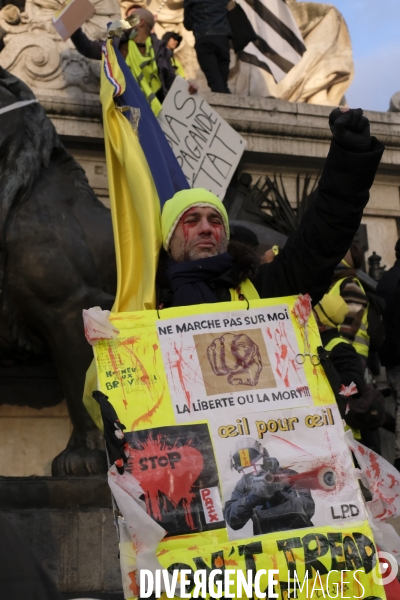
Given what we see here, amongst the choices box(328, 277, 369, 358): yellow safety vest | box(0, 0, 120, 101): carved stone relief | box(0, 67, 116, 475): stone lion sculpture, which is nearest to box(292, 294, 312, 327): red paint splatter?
box(0, 67, 116, 475): stone lion sculpture

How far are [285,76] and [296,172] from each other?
1.62 m

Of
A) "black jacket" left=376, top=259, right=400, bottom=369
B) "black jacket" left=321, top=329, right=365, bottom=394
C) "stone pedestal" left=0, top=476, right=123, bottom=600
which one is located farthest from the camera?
"black jacket" left=376, top=259, right=400, bottom=369

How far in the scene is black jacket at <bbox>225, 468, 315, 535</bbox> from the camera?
3.53m

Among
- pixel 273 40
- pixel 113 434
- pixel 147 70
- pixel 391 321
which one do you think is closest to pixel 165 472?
pixel 113 434

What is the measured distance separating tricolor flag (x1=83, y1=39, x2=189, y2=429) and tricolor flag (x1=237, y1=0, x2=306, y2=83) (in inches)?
107

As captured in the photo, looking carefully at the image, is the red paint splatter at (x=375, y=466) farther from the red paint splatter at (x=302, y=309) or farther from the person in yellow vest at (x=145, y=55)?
the person in yellow vest at (x=145, y=55)

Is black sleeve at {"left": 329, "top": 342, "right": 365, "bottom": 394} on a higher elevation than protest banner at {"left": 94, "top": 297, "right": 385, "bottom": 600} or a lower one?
higher

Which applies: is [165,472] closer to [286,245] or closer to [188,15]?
[286,245]

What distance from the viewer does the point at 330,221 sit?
3855mm

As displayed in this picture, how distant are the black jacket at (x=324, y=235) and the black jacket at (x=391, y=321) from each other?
3325mm

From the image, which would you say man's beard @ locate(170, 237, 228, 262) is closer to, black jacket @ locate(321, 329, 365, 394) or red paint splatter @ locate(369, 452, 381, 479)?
red paint splatter @ locate(369, 452, 381, 479)

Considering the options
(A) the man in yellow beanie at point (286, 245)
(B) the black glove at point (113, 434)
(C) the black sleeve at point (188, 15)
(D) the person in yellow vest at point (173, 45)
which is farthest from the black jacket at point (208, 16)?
(B) the black glove at point (113, 434)

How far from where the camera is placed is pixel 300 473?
142 inches

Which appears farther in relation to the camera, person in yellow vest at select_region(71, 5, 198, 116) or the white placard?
person in yellow vest at select_region(71, 5, 198, 116)
